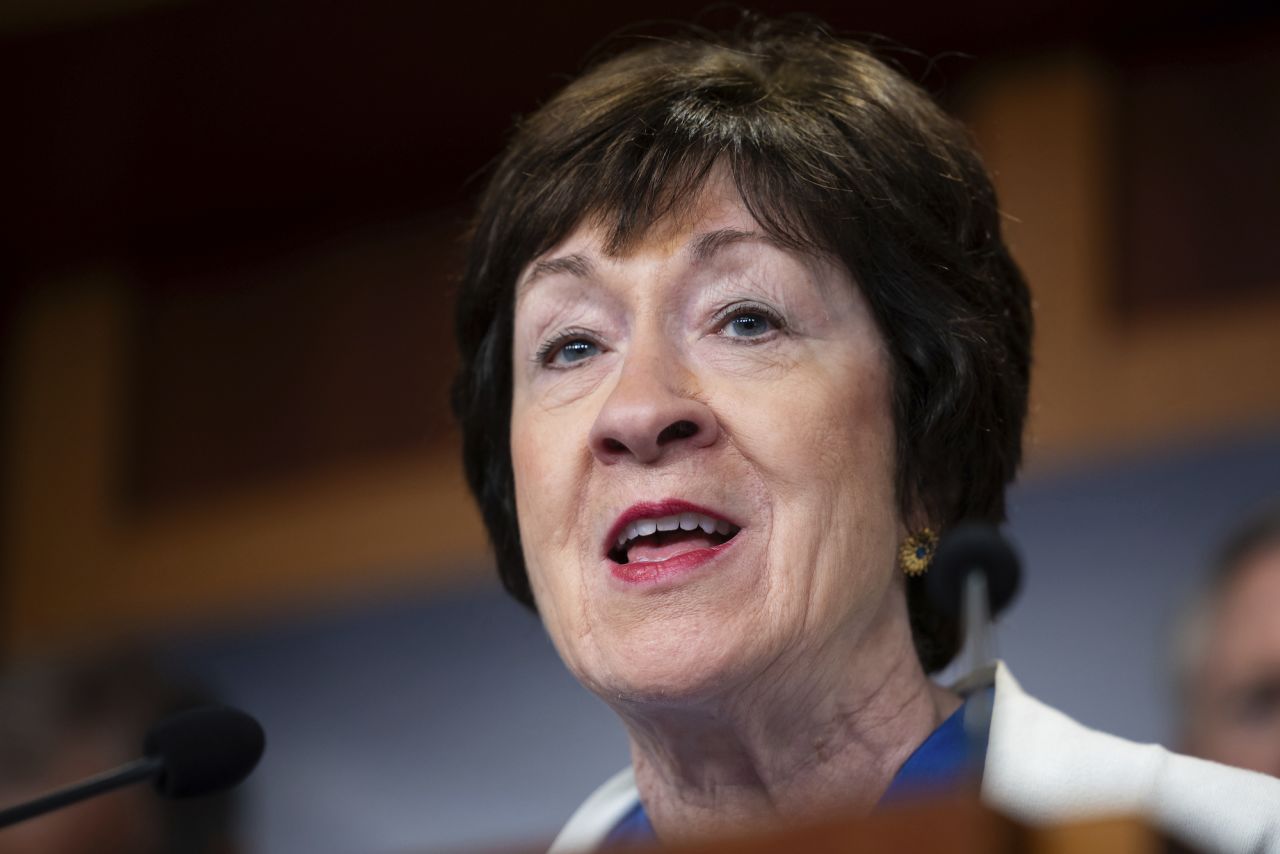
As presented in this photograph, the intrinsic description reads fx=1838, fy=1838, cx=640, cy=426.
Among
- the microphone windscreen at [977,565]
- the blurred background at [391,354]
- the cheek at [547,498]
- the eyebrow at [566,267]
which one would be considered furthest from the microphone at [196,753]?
the blurred background at [391,354]

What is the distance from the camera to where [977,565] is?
1.78m

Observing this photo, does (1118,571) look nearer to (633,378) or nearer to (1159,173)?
(1159,173)

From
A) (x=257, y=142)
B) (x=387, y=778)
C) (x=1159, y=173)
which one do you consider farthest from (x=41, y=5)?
(x=1159, y=173)

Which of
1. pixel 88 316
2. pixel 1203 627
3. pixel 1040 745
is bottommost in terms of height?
pixel 1040 745

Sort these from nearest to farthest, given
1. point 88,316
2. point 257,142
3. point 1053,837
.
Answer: point 1053,837 → point 257,142 → point 88,316

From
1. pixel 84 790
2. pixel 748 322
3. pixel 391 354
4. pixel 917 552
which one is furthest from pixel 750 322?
pixel 391 354

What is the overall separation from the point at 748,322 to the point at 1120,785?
62cm

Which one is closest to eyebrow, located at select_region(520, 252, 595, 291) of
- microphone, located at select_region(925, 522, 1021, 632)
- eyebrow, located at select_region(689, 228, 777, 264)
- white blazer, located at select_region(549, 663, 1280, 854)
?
eyebrow, located at select_region(689, 228, 777, 264)

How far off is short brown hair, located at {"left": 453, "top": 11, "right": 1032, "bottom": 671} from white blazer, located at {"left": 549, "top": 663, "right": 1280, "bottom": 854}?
0.87 ft

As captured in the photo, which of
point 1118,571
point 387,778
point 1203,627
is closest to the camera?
point 1203,627

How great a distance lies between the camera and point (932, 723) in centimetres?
205

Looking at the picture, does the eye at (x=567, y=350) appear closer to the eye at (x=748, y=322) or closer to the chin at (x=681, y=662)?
the eye at (x=748, y=322)

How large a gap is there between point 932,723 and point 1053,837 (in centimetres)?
83

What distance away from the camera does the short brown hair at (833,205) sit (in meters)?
2.04
